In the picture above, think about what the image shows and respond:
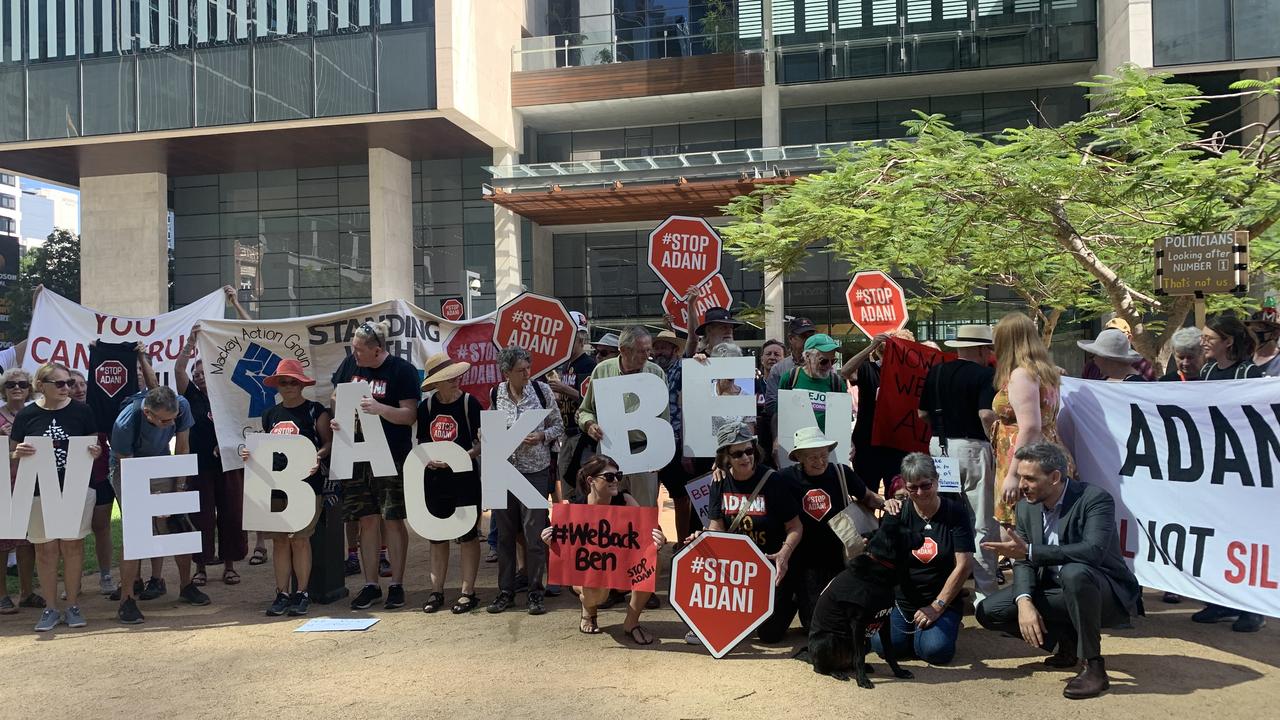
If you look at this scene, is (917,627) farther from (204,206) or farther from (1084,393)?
(204,206)

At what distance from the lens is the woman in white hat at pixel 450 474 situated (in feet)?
23.3

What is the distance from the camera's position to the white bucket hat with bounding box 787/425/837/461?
19.4ft

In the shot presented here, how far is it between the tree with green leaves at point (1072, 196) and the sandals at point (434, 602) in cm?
651

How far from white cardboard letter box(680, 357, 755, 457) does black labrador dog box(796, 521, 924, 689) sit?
1.81 metres

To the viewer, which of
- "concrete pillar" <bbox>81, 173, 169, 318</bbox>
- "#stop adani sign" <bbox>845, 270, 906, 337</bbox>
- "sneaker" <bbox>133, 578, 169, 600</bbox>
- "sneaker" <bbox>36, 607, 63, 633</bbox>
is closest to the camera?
"sneaker" <bbox>36, 607, 63, 633</bbox>

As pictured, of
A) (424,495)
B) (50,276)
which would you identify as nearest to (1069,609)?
(424,495)

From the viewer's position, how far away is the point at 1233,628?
6066 millimetres

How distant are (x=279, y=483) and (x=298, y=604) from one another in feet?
3.00

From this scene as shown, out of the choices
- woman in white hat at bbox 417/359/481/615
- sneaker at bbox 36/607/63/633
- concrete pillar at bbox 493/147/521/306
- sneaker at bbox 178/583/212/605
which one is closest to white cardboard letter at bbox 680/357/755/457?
woman in white hat at bbox 417/359/481/615

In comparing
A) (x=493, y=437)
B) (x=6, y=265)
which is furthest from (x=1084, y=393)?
(x=6, y=265)

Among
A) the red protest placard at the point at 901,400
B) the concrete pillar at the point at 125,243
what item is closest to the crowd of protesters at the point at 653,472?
the red protest placard at the point at 901,400

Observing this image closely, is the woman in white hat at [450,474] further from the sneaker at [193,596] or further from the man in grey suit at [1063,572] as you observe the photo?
the man in grey suit at [1063,572]

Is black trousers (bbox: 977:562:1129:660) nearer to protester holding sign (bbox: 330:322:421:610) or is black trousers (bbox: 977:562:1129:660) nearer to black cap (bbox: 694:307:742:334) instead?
black cap (bbox: 694:307:742:334)

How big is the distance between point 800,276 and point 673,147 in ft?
20.1
